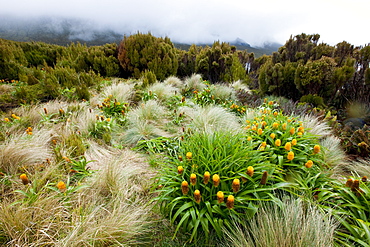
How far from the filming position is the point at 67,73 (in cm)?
482

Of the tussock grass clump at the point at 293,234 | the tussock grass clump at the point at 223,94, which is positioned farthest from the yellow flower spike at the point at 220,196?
the tussock grass clump at the point at 223,94

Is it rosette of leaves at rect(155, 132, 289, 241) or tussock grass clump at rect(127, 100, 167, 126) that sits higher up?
rosette of leaves at rect(155, 132, 289, 241)

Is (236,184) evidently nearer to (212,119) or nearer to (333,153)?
(333,153)

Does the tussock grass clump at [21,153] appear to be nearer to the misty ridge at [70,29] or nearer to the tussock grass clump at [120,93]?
the tussock grass clump at [120,93]

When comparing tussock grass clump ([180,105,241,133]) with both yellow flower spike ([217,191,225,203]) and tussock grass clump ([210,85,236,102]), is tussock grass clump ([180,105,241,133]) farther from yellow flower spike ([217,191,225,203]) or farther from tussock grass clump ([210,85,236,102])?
yellow flower spike ([217,191,225,203])

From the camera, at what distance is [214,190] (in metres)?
1.35

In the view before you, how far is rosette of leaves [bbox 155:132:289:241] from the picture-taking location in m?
1.19

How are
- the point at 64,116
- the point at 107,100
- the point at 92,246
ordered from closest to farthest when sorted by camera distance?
the point at 92,246 → the point at 64,116 → the point at 107,100

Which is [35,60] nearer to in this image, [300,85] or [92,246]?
[92,246]

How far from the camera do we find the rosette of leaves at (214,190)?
46.9 inches

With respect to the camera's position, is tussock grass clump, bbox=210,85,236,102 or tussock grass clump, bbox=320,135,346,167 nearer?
tussock grass clump, bbox=320,135,346,167

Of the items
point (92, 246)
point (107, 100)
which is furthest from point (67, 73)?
point (92, 246)

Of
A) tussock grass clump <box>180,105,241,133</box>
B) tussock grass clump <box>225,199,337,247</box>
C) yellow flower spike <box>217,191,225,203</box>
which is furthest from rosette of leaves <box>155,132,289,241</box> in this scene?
tussock grass clump <box>180,105,241,133</box>

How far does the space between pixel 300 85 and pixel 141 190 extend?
14.9 ft
